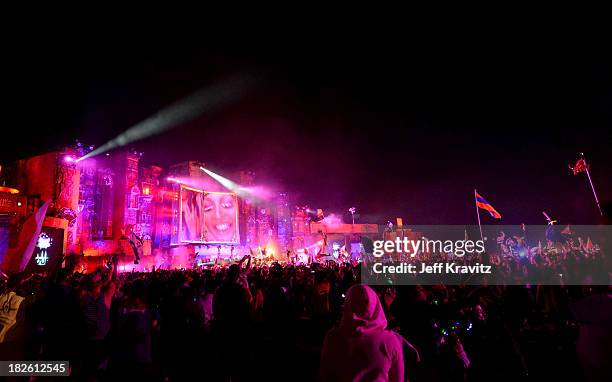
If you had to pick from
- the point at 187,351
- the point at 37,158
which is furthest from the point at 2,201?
the point at 187,351

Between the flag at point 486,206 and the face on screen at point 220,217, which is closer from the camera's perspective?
the flag at point 486,206

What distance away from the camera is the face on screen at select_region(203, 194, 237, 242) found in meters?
39.4

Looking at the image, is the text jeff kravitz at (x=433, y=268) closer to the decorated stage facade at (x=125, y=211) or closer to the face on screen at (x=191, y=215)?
the decorated stage facade at (x=125, y=211)

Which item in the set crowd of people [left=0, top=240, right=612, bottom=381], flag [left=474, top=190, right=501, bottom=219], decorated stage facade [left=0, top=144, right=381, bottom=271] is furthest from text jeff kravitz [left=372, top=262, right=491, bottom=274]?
decorated stage facade [left=0, top=144, right=381, bottom=271]

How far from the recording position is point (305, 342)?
867 centimetres

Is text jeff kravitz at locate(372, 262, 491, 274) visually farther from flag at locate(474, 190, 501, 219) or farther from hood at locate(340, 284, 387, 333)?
hood at locate(340, 284, 387, 333)

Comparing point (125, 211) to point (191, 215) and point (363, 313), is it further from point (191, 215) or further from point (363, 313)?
point (363, 313)

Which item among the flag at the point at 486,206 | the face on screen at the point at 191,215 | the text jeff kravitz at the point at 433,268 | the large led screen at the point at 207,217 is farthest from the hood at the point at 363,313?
the face on screen at the point at 191,215

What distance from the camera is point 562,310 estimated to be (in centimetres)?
694

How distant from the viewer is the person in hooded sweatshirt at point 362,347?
7.89ft

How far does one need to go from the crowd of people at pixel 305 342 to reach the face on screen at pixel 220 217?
32330 mm

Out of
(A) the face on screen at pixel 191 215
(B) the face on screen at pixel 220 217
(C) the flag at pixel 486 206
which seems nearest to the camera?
(C) the flag at pixel 486 206

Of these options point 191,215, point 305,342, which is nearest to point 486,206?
point 305,342

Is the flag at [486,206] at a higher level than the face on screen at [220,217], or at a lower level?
lower
